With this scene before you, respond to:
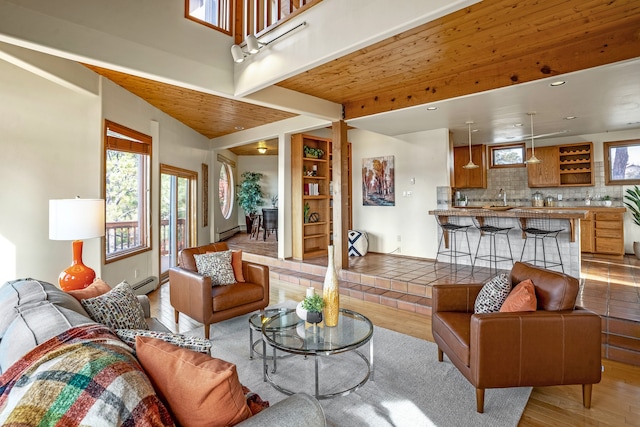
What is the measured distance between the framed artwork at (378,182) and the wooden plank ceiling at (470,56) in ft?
5.91

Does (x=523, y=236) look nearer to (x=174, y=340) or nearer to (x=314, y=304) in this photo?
(x=314, y=304)

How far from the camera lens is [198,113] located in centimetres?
545

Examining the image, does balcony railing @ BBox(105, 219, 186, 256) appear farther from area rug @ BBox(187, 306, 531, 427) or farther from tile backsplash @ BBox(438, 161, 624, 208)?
tile backsplash @ BBox(438, 161, 624, 208)

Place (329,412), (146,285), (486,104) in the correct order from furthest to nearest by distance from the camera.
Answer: (146,285) → (486,104) → (329,412)

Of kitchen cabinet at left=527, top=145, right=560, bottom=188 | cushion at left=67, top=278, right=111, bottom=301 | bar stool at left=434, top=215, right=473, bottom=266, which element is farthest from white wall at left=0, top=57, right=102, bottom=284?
kitchen cabinet at left=527, top=145, right=560, bottom=188

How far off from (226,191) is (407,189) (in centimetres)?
586

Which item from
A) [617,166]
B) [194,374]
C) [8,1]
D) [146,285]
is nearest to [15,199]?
[8,1]

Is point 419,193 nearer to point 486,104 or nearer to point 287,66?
point 486,104

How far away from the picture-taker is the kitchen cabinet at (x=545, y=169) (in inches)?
258

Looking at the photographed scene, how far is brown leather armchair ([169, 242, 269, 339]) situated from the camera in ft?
10.2

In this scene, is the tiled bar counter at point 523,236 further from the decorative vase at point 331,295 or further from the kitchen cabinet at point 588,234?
the decorative vase at point 331,295

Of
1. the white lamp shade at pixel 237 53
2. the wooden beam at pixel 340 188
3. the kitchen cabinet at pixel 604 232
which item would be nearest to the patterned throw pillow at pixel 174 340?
the white lamp shade at pixel 237 53

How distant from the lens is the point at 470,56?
3330 millimetres

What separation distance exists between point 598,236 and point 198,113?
752 cm
